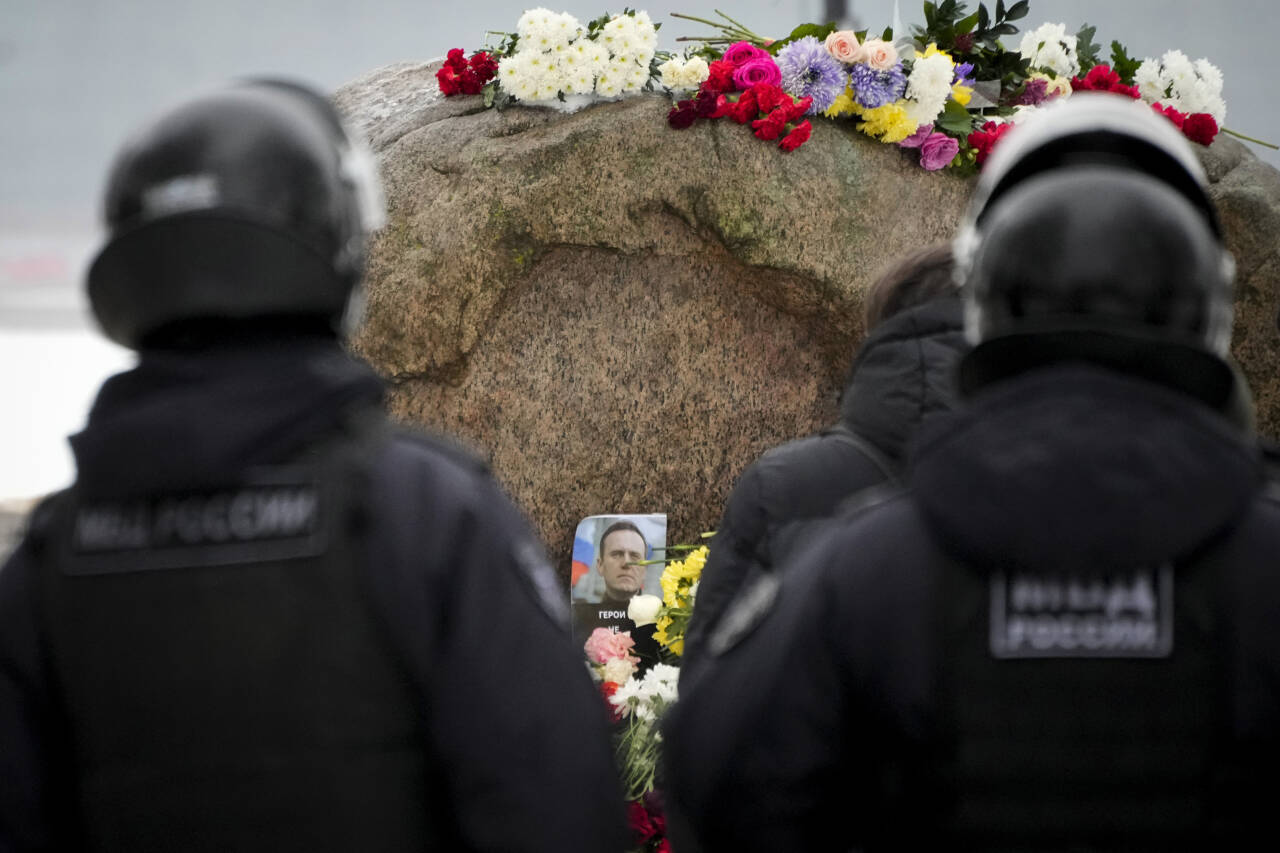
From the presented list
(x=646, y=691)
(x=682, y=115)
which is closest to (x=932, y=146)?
(x=682, y=115)

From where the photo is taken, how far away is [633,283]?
4.27m

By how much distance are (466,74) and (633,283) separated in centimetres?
88

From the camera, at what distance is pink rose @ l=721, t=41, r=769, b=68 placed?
416 cm

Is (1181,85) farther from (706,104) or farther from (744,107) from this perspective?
(706,104)

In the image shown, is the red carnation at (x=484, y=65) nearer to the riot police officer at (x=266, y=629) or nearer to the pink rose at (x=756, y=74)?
the pink rose at (x=756, y=74)

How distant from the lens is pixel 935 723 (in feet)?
3.68

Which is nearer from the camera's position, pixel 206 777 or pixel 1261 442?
pixel 206 777

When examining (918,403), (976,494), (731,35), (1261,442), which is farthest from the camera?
(731,35)

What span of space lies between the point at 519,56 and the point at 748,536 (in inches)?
97.8

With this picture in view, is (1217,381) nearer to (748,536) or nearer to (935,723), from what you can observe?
(935,723)

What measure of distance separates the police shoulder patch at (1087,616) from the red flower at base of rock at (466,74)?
3.49m

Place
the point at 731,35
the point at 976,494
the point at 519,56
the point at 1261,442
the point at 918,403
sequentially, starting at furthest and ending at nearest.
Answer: the point at 731,35 → the point at 519,56 → the point at 918,403 → the point at 1261,442 → the point at 976,494

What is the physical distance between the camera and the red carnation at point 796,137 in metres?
4.05

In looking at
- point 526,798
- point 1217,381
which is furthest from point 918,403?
point 526,798
